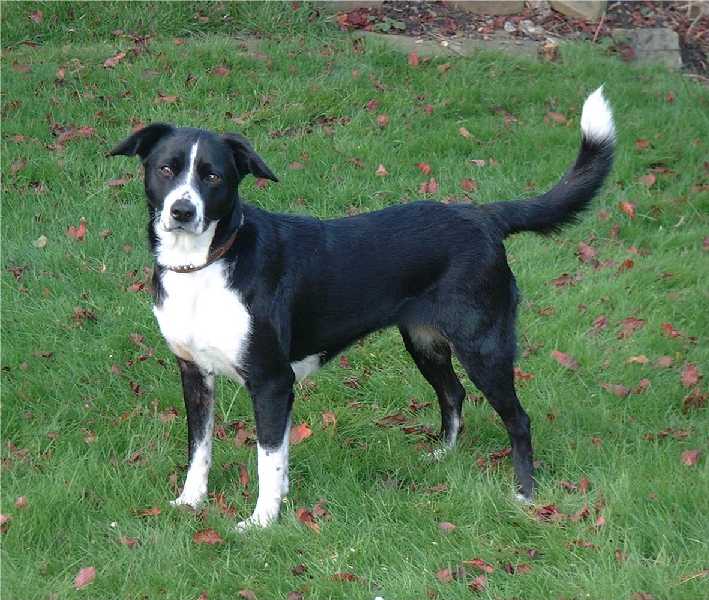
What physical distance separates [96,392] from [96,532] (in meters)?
1.16

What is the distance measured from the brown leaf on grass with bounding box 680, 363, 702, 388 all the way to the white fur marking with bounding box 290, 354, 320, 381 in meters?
1.96

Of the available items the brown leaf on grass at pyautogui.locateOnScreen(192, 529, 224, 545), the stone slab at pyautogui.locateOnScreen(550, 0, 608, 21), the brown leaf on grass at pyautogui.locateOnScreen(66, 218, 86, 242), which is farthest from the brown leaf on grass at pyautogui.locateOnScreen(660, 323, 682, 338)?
the stone slab at pyautogui.locateOnScreen(550, 0, 608, 21)

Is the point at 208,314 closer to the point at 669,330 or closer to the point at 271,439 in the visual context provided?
the point at 271,439

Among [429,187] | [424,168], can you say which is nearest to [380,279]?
[429,187]

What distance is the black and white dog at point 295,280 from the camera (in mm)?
4168

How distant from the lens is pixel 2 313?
5.88 m

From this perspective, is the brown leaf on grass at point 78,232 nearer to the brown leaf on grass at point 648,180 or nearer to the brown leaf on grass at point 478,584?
the brown leaf on grass at point 478,584

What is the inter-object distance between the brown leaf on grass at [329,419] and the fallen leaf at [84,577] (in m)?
1.39

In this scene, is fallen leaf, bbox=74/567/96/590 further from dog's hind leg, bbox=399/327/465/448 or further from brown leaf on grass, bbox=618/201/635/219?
brown leaf on grass, bbox=618/201/635/219

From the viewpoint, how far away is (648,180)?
7.77 meters

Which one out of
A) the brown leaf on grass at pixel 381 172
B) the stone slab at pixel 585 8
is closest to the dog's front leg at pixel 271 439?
the brown leaf on grass at pixel 381 172

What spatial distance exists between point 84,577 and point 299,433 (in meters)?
1.33

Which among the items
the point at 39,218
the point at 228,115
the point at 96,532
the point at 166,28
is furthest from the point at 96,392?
the point at 166,28

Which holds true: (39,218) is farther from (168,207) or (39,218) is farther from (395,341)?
(168,207)
